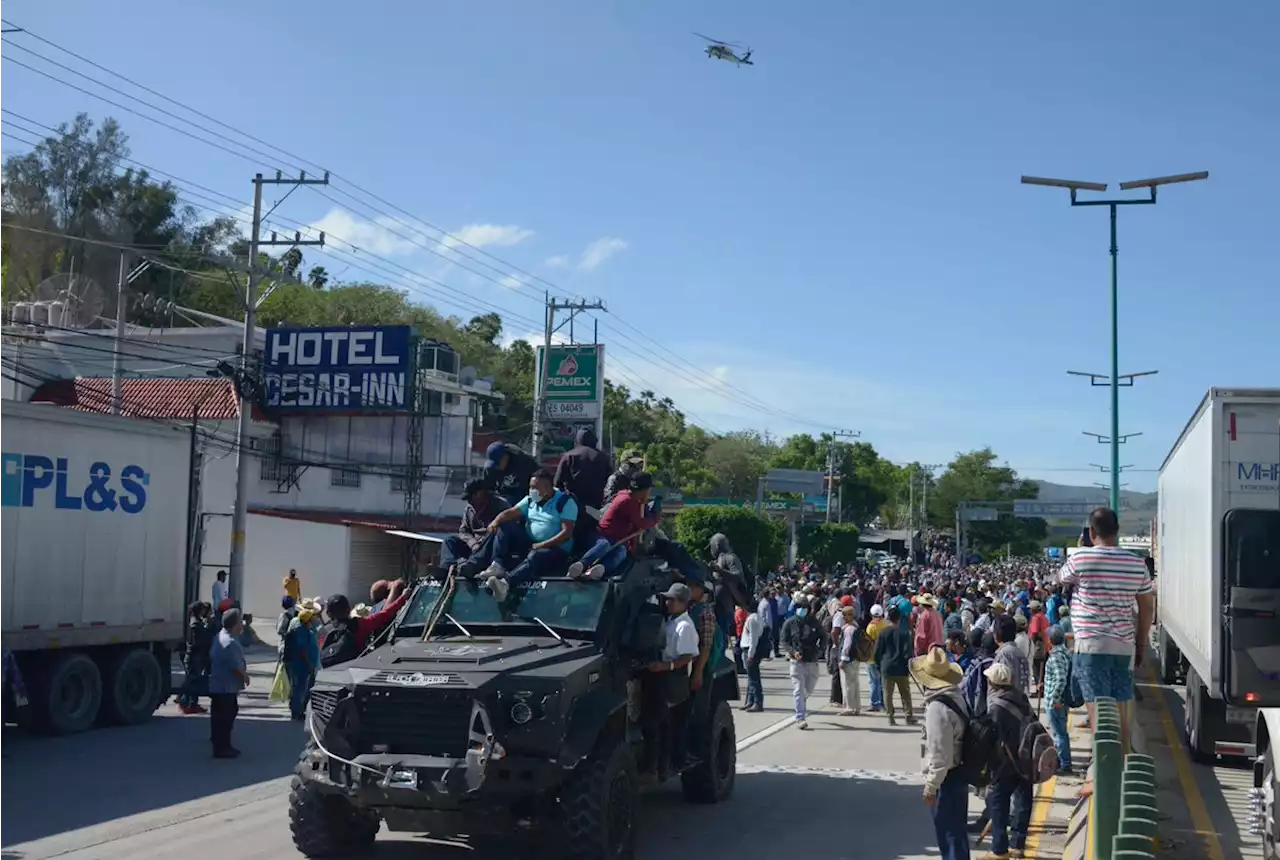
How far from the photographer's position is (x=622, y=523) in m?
10.9

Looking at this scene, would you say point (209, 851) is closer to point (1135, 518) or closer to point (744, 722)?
point (744, 722)

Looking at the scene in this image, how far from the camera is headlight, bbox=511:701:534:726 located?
8297mm

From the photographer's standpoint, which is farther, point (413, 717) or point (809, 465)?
point (809, 465)

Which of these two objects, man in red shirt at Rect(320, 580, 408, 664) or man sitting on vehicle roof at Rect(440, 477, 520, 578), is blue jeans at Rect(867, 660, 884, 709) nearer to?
man in red shirt at Rect(320, 580, 408, 664)

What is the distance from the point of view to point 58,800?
1147cm

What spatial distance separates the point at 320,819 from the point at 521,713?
5.57 ft

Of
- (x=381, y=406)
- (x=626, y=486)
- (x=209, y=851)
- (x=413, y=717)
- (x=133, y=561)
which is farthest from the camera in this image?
(x=381, y=406)

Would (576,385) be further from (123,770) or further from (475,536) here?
(475,536)

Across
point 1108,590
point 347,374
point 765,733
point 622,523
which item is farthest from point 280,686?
point 347,374

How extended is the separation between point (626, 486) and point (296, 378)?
32.6 m

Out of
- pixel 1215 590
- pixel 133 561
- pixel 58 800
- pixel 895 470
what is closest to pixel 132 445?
pixel 133 561

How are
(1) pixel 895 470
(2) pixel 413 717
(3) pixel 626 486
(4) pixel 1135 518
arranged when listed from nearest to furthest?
(2) pixel 413 717 → (3) pixel 626 486 → (4) pixel 1135 518 → (1) pixel 895 470

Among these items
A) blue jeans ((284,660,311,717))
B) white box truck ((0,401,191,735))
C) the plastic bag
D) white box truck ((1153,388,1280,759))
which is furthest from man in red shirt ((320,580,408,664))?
white box truck ((1153,388,1280,759))

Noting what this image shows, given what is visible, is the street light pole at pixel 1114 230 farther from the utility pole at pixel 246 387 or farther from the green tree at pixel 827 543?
Result: the green tree at pixel 827 543
